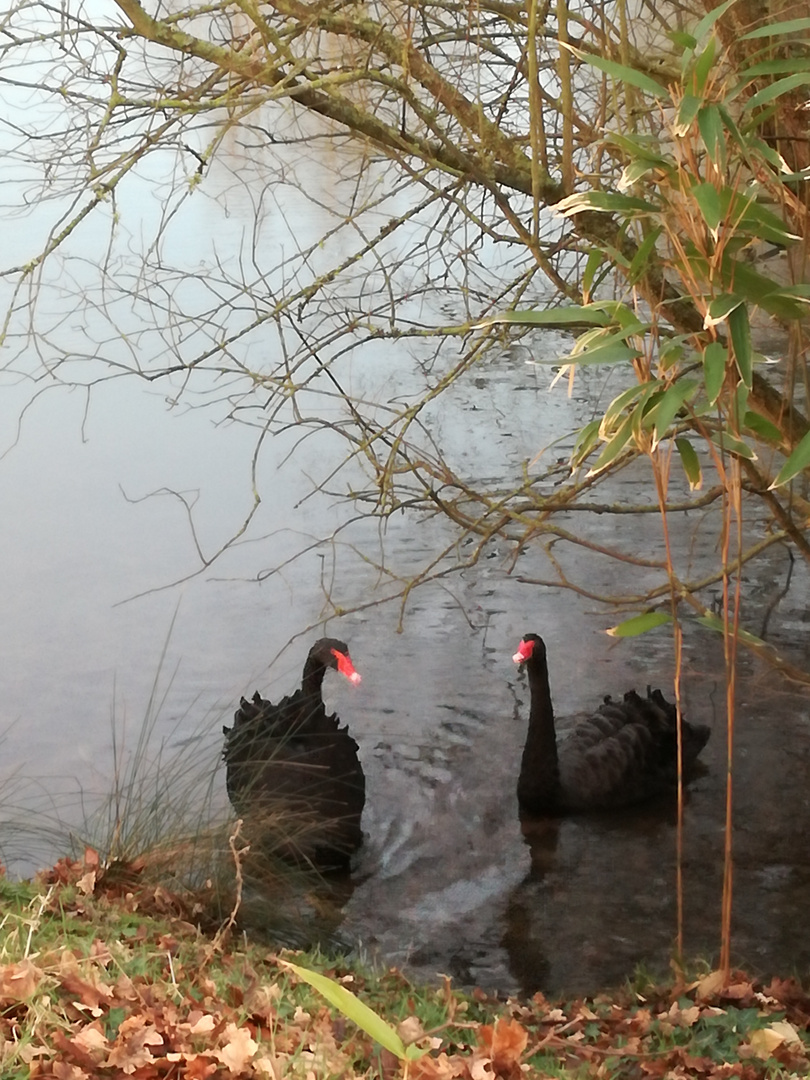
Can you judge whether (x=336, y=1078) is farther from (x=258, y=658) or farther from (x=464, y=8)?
(x=258, y=658)

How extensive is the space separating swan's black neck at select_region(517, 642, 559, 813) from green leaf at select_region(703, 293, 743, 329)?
7.54ft

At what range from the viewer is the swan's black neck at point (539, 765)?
4152mm

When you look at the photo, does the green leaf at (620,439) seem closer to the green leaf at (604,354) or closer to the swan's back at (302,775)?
the green leaf at (604,354)

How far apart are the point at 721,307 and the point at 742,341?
85 millimetres

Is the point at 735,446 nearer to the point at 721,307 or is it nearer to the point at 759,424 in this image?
the point at 759,424

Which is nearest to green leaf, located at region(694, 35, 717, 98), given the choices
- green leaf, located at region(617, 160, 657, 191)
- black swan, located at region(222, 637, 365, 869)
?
green leaf, located at region(617, 160, 657, 191)

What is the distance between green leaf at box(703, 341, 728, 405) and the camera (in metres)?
2.05

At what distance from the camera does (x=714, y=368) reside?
207 cm

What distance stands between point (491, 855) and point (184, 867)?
1.23 metres

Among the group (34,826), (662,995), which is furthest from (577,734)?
(34,826)

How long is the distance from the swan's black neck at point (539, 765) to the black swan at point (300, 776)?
1.91 feet

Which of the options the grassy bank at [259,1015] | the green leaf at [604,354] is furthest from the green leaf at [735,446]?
the grassy bank at [259,1015]

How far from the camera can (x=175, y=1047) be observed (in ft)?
6.07

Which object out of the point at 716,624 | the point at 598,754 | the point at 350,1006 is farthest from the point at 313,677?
the point at 350,1006
